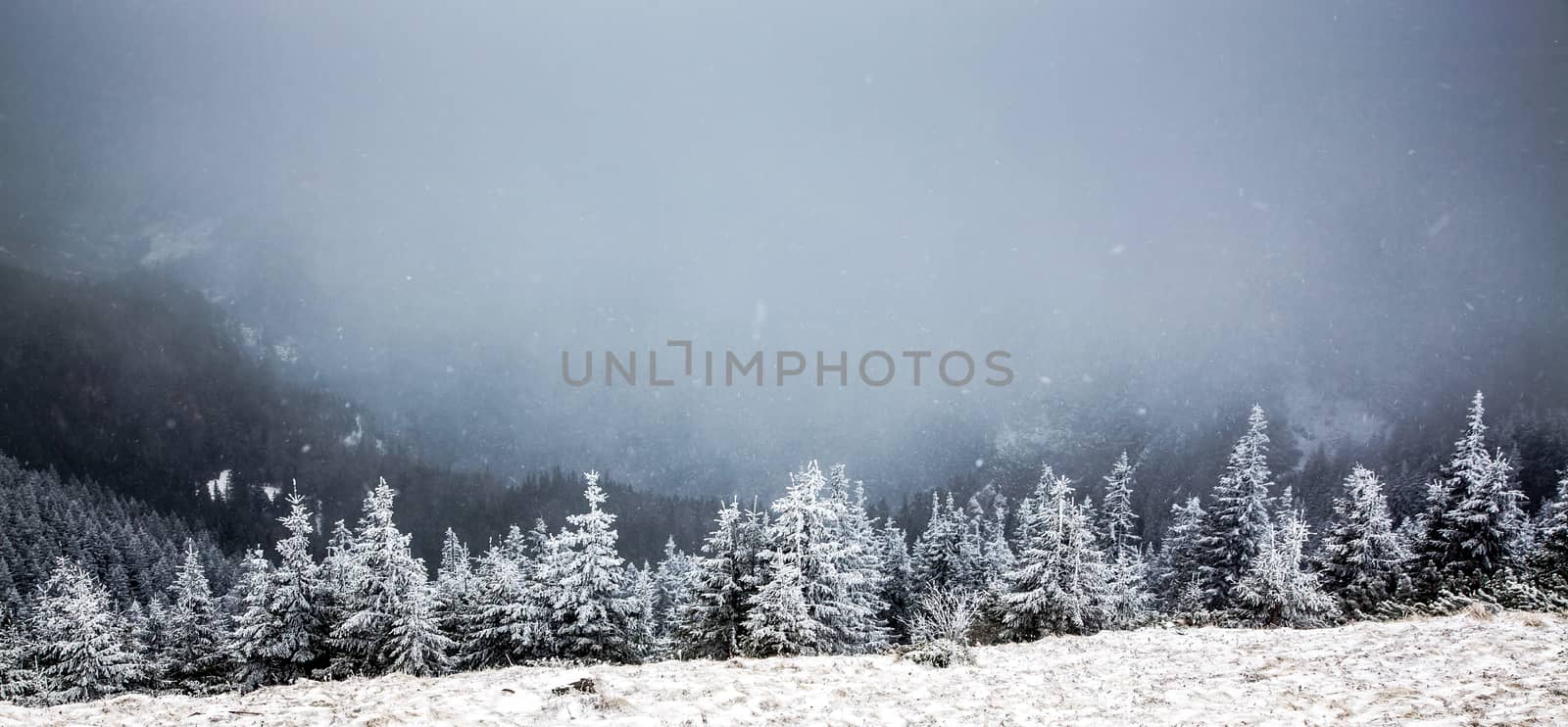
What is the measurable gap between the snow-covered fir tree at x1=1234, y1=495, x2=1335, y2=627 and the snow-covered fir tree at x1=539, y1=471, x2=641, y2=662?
23.5m

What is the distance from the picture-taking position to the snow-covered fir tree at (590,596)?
28.2 m

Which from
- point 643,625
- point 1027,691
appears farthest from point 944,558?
point 1027,691

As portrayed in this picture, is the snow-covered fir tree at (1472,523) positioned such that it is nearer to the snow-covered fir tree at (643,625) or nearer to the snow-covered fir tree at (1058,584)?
the snow-covered fir tree at (1058,584)

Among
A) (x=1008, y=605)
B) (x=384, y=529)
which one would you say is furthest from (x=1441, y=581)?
(x=384, y=529)

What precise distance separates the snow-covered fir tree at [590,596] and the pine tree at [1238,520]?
27457 millimetres

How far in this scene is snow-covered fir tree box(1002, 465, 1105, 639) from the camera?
26438 mm

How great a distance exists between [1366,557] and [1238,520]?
493 centimetres

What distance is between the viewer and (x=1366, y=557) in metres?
32.6

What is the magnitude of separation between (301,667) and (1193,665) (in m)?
30.6

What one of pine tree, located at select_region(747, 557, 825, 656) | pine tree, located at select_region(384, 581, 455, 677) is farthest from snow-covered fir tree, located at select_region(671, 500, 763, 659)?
pine tree, located at select_region(384, 581, 455, 677)

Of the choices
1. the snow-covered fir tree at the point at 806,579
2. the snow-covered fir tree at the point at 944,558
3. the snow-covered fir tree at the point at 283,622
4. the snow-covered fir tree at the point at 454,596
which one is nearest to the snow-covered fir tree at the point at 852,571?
the snow-covered fir tree at the point at 806,579

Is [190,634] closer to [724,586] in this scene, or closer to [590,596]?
[590,596]

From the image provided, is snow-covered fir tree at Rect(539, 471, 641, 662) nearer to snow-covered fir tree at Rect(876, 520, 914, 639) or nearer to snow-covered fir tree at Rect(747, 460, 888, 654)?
snow-covered fir tree at Rect(747, 460, 888, 654)

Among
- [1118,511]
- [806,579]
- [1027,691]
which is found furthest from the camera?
[1118,511]
